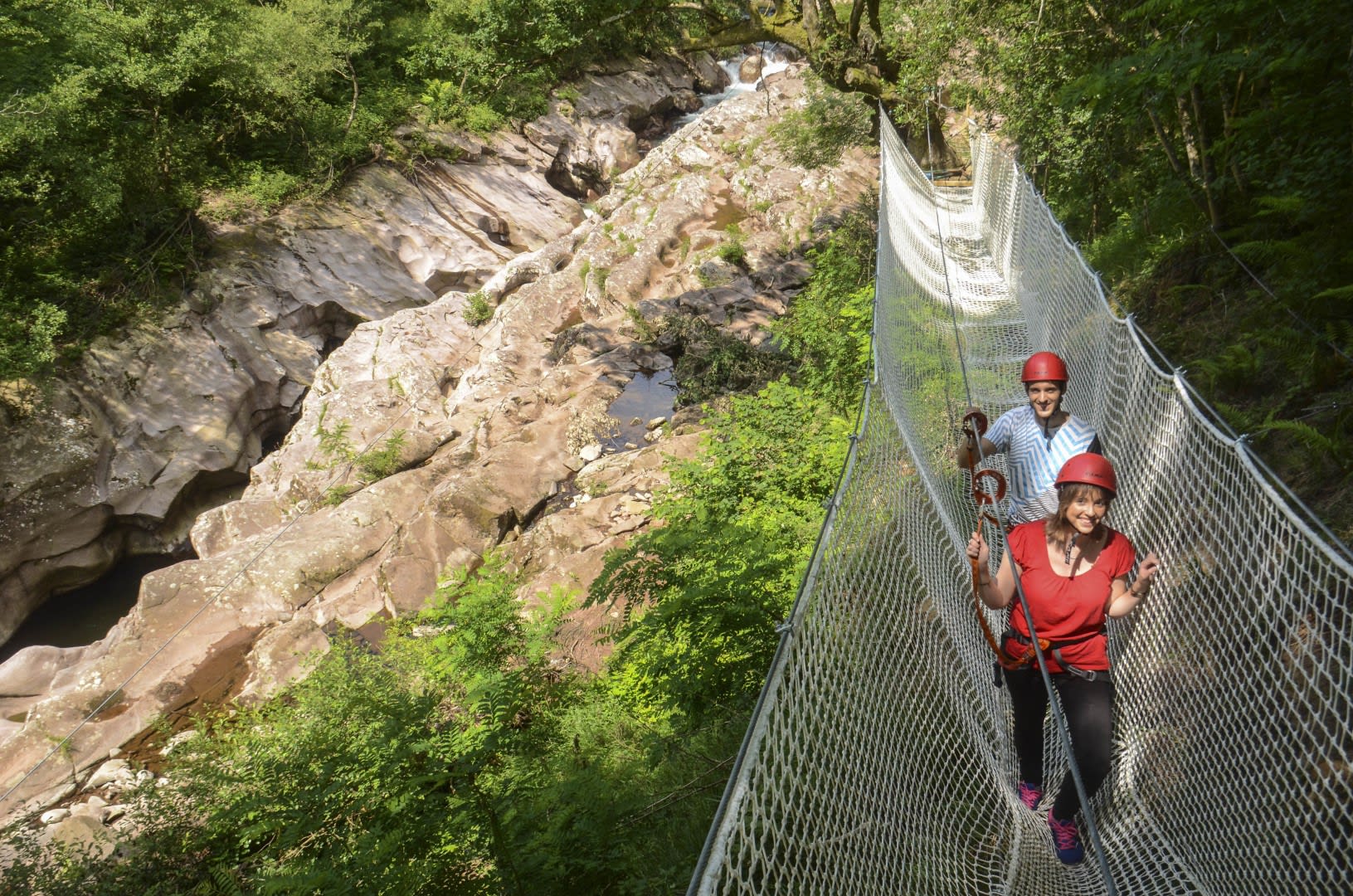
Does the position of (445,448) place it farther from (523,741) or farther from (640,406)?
(523,741)

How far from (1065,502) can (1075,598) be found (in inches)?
9.9

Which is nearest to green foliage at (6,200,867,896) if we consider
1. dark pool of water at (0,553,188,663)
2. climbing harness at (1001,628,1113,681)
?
climbing harness at (1001,628,1113,681)

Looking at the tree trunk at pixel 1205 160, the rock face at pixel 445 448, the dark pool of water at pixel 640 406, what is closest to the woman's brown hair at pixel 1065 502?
the rock face at pixel 445 448

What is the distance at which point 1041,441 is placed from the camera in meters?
2.72

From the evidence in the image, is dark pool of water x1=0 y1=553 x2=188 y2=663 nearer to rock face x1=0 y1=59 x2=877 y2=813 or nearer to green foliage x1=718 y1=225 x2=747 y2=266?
rock face x1=0 y1=59 x2=877 y2=813

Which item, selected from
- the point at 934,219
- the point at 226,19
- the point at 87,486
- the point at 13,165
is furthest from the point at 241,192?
the point at 934,219

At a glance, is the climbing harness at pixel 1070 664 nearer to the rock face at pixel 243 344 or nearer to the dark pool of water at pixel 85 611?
the dark pool of water at pixel 85 611

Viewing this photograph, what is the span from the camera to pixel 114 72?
1247 centimetres

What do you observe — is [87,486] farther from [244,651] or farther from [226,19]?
[226,19]

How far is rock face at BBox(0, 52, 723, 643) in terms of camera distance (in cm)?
1125

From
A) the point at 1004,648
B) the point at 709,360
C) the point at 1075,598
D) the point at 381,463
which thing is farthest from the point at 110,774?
the point at 1075,598

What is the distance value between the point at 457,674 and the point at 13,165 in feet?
38.1

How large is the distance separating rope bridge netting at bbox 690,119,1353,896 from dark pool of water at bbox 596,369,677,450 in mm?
6071

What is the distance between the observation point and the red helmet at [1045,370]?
2686 millimetres
